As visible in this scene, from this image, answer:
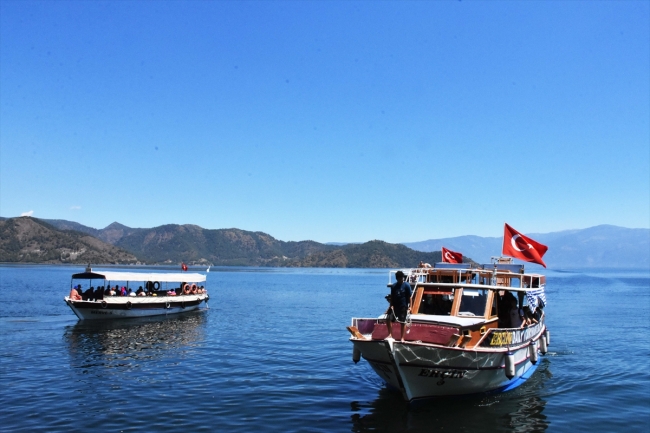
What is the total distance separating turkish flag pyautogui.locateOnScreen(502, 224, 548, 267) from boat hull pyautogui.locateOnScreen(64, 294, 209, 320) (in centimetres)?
3130

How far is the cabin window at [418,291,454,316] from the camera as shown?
1944 centimetres

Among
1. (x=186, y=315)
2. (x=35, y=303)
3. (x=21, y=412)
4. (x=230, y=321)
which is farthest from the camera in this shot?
(x=35, y=303)

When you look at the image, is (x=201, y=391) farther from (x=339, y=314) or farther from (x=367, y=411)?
(x=339, y=314)

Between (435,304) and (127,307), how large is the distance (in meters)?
30.5

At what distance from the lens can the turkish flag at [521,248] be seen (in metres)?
23.4

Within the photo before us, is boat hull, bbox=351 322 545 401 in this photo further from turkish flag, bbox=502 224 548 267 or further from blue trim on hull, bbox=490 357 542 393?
turkish flag, bbox=502 224 548 267

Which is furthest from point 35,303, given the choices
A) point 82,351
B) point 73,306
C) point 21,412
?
point 21,412

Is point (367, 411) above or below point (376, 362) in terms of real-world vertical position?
below

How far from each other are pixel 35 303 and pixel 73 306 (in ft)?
67.0

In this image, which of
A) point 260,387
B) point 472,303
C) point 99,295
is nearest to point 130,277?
point 99,295

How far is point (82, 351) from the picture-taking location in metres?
27.4

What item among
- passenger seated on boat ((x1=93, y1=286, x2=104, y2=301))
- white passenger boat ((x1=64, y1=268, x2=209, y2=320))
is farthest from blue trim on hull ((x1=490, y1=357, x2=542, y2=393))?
passenger seated on boat ((x1=93, y1=286, x2=104, y2=301))

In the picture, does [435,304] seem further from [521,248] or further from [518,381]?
[521,248]

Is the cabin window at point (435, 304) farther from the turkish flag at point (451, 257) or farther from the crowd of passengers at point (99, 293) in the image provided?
the crowd of passengers at point (99, 293)
